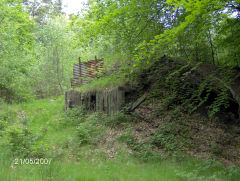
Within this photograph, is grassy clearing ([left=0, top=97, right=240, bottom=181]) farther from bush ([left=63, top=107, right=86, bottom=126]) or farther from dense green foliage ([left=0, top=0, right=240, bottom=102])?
dense green foliage ([left=0, top=0, right=240, bottom=102])

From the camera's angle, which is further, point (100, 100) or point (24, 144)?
point (100, 100)

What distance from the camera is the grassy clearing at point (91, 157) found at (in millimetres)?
4668

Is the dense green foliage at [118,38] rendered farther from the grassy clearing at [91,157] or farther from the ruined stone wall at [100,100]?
the grassy clearing at [91,157]

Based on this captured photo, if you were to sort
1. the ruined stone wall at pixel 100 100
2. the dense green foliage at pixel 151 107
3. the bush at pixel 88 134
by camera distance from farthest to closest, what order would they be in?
1. the ruined stone wall at pixel 100 100
2. the bush at pixel 88 134
3. the dense green foliage at pixel 151 107

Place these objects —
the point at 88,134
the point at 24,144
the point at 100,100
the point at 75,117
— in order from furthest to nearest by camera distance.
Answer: the point at 75,117
the point at 100,100
the point at 88,134
the point at 24,144

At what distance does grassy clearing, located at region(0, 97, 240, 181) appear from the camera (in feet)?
15.3

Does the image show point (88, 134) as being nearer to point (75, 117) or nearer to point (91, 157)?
point (91, 157)

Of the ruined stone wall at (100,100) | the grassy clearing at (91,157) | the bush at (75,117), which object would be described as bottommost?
the grassy clearing at (91,157)

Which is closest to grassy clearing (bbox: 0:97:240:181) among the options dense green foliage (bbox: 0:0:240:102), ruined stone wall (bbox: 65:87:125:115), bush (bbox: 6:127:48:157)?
bush (bbox: 6:127:48:157)

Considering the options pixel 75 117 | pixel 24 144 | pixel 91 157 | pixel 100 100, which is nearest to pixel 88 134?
pixel 91 157

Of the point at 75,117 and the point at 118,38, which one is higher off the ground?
the point at 118,38

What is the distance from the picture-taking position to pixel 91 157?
696cm

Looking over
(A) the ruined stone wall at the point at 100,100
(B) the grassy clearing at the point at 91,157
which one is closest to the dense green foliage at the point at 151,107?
(B) the grassy clearing at the point at 91,157

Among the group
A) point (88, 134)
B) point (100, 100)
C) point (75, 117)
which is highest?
point (100, 100)
